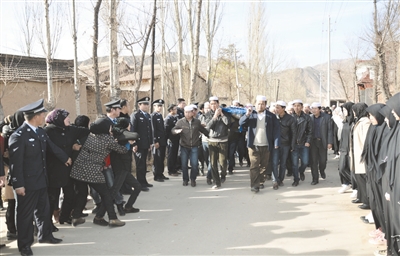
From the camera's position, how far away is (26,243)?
4.37 metres

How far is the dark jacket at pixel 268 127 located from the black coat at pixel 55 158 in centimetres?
386

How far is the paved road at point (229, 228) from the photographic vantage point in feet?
14.9

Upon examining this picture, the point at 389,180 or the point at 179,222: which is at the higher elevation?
the point at 389,180

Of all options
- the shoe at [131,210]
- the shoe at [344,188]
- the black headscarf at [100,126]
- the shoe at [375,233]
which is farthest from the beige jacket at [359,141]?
the black headscarf at [100,126]

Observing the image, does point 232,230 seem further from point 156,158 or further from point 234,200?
point 156,158

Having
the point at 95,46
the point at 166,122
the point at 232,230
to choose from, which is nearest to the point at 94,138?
the point at 232,230

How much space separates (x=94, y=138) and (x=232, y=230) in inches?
101

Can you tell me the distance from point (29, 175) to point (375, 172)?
463 cm

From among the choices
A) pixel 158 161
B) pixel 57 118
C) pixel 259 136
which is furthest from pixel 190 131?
pixel 57 118

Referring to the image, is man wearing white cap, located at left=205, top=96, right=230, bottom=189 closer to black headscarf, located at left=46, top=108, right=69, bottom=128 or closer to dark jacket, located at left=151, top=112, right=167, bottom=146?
dark jacket, located at left=151, top=112, right=167, bottom=146

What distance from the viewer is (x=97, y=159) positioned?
5316 mm

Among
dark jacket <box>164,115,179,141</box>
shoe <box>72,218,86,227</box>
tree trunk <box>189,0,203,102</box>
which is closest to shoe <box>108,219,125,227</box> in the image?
shoe <box>72,218,86,227</box>

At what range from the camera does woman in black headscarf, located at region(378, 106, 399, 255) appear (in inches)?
157

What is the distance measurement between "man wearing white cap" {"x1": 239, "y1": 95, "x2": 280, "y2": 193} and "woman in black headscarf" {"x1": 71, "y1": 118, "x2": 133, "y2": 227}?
3422 mm
